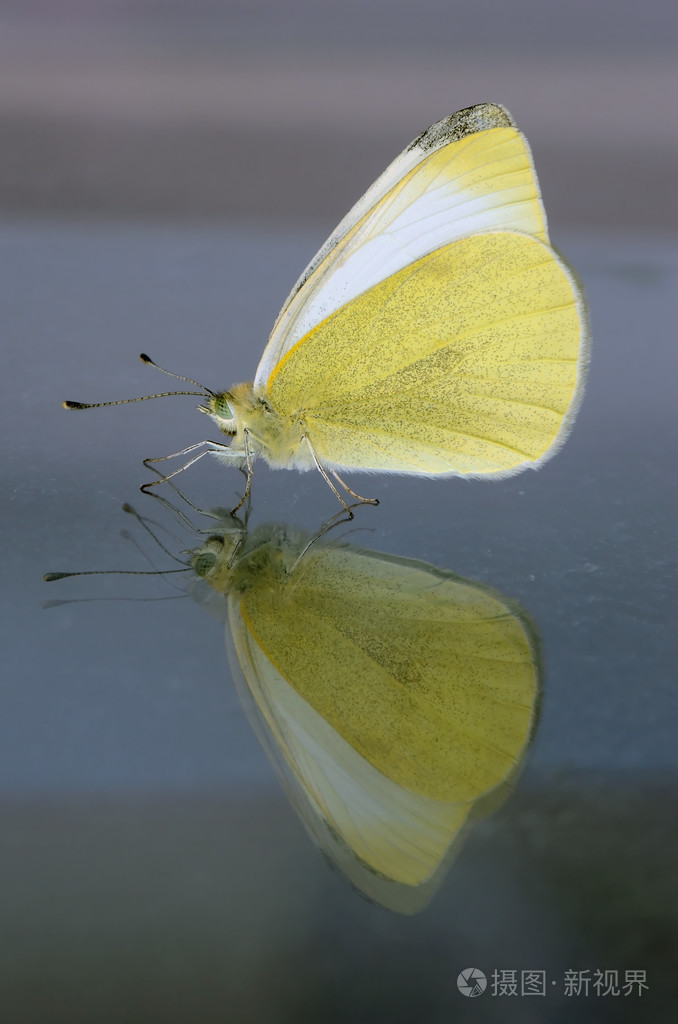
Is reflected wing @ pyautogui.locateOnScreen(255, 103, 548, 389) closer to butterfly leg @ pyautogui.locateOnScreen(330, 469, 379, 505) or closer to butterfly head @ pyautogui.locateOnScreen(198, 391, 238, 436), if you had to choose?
butterfly head @ pyautogui.locateOnScreen(198, 391, 238, 436)

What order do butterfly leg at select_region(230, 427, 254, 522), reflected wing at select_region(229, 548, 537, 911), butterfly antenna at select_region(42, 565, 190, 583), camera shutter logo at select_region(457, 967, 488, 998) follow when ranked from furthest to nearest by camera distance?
butterfly leg at select_region(230, 427, 254, 522)
butterfly antenna at select_region(42, 565, 190, 583)
reflected wing at select_region(229, 548, 537, 911)
camera shutter logo at select_region(457, 967, 488, 998)

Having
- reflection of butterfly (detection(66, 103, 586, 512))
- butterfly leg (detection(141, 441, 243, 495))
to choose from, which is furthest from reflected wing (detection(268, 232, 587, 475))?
butterfly leg (detection(141, 441, 243, 495))

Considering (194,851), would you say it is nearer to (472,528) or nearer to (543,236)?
(472,528)

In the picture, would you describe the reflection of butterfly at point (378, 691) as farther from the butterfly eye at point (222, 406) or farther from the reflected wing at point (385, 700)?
the butterfly eye at point (222, 406)

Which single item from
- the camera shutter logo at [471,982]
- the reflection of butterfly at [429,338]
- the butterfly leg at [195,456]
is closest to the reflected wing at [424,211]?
the reflection of butterfly at [429,338]

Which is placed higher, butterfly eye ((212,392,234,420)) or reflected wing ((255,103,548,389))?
reflected wing ((255,103,548,389))

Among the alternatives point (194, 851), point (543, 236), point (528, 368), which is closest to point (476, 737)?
point (194, 851)

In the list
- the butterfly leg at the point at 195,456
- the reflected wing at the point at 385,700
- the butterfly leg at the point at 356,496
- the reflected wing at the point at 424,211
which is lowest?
the reflected wing at the point at 385,700
